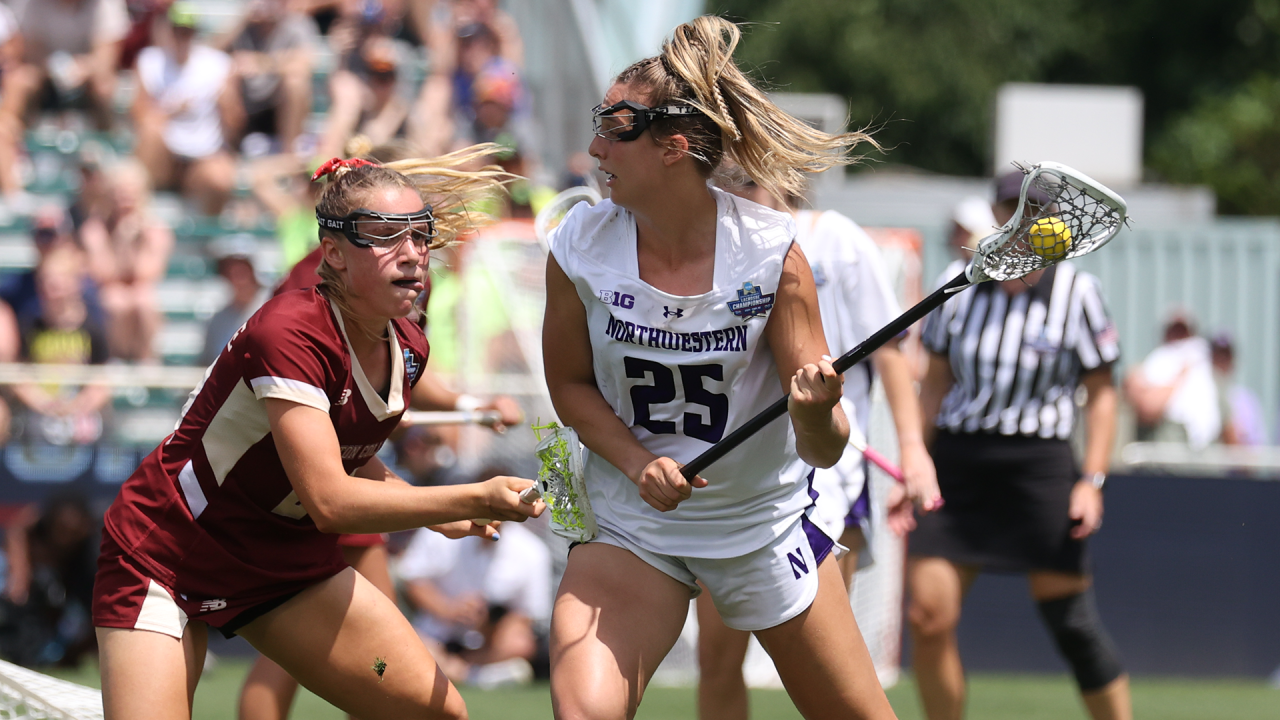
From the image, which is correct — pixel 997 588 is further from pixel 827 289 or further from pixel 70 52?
pixel 70 52

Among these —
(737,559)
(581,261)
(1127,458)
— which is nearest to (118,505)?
(581,261)

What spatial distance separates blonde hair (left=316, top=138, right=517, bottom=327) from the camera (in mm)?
3514

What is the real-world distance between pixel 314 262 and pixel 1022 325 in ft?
8.71

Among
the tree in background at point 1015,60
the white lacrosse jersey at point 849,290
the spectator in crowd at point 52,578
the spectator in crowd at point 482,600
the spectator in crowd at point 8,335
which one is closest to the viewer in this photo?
the white lacrosse jersey at point 849,290

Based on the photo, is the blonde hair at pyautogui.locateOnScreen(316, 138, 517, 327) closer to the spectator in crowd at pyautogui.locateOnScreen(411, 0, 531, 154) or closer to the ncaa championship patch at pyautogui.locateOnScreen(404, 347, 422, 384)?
the ncaa championship patch at pyautogui.locateOnScreen(404, 347, 422, 384)

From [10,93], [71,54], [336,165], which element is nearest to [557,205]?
[336,165]

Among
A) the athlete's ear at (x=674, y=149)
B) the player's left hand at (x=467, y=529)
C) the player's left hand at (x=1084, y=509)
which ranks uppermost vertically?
the athlete's ear at (x=674, y=149)

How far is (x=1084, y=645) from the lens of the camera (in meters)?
5.33

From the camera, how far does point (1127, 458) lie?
30.8 feet

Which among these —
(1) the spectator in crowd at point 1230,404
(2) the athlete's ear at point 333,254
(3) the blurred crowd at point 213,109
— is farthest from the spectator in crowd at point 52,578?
(1) the spectator in crowd at point 1230,404

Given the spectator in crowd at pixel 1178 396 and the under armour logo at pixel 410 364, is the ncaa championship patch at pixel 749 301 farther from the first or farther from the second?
the spectator in crowd at pixel 1178 396

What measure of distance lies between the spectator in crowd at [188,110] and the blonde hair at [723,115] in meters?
8.10

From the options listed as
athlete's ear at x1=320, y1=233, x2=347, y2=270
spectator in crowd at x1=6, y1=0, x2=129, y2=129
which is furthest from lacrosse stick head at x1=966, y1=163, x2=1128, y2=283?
spectator in crowd at x1=6, y1=0, x2=129, y2=129

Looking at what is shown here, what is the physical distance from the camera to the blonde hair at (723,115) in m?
3.38
